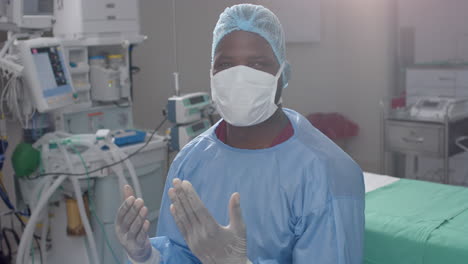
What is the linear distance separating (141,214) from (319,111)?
164 inches

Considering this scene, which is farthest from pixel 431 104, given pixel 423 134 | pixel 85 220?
pixel 85 220

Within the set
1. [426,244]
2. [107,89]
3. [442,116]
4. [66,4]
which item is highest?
[66,4]

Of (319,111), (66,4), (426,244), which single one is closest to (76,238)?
(66,4)

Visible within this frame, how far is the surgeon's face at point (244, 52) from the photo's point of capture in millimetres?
1408

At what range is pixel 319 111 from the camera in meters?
5.21

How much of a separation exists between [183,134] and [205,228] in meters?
1.83

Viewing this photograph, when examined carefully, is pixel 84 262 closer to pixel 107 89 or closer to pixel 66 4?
pixel 107 89

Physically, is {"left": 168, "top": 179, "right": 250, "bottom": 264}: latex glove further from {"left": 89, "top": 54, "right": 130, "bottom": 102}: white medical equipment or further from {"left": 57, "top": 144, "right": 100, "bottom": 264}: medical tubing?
{"left": 89, "top": 54, "right": 130, "bottom": 102}: white medical equipment

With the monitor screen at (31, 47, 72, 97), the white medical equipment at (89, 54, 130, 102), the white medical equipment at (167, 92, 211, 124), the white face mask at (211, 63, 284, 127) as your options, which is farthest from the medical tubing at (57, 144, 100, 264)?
the white face mask at (211, 63, 284, 127)

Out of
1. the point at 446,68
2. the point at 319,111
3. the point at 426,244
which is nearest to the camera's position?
the point at 426,244

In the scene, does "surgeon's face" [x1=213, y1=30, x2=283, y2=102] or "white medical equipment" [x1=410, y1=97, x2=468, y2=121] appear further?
"white medical equipment" [x1=410, y1=97, x2=468, y2=121]

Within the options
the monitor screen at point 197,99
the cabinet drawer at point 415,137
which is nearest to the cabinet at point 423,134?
the cabinet drawer at point 415,137

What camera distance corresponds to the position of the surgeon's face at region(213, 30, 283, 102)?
141cm

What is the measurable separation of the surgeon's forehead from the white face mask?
4cm
